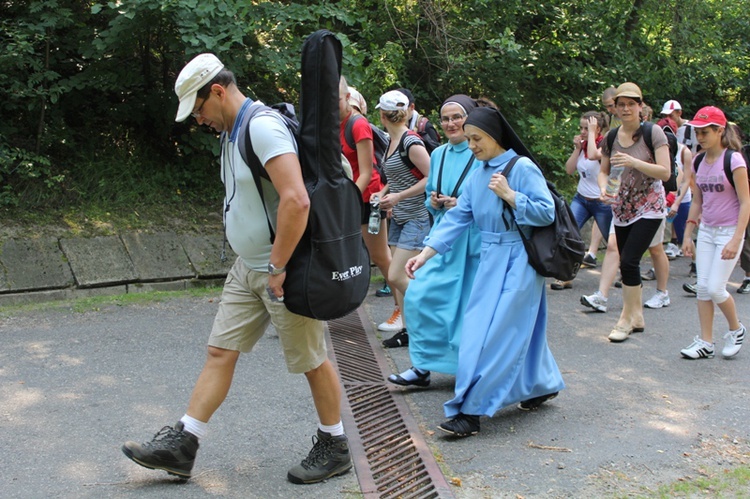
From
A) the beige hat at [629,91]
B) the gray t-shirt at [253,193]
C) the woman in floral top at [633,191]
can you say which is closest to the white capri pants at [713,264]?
the woman in floral top at [633,191]

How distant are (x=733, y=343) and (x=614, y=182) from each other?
1.51 meters

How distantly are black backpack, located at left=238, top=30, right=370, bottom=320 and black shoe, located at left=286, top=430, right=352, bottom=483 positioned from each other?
709mm

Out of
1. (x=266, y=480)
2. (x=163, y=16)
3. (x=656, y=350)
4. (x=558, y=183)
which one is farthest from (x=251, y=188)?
(x=558, y=183)

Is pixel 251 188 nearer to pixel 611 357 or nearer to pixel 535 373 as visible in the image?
pixel 535 373

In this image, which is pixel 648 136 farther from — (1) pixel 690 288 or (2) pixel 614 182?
(1) pixel 690 288

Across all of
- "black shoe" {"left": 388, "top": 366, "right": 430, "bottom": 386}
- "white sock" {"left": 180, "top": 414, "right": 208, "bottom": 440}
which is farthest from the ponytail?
"white sock" {"left": 180, "top": 414, "right": 208, "bottom": 440}

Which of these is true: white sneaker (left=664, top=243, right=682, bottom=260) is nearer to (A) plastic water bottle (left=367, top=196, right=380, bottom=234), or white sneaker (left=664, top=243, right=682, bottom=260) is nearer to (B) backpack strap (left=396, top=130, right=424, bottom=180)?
(B) backpack strap (left=396, top=130, right=424, bottom=180)

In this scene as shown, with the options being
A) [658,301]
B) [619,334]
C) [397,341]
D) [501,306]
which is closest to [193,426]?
[501,306]

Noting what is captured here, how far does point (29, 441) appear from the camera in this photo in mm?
4129

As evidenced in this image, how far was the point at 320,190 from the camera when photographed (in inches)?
135

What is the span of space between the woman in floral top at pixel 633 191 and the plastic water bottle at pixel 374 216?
5.89 ft

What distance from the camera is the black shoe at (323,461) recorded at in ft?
12.3

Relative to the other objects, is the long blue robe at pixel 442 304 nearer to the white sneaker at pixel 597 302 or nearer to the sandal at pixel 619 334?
the sandal at pixel 619 334

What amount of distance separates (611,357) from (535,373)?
5.18 feet
